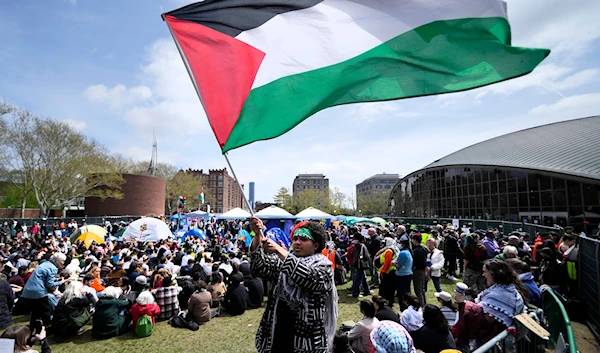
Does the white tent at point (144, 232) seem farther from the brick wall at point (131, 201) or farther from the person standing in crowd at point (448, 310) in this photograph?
the brick wall at point (131, 201)

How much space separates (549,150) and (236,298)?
33614 millimetres

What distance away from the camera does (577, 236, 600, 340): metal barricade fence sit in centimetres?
566

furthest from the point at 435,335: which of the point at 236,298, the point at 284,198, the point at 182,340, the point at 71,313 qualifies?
the point at 284,198

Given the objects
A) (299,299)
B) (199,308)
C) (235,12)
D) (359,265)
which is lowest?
(199,308)

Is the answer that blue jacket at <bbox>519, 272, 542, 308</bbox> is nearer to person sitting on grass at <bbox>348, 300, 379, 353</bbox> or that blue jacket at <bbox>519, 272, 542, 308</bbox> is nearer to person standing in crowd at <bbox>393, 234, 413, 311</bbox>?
person standing in crowd at <bbox>393, 234, 413, 311</bbox>

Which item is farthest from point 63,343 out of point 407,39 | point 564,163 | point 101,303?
point 564,163

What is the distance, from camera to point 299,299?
2035 mm

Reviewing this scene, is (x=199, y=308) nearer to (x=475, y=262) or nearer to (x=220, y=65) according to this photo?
(x=220, y=65)

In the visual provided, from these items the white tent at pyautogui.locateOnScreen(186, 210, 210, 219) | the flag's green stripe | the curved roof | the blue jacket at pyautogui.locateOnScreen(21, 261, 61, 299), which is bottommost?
the blue jacket at pyautogui.locateOnScreen(21, 261, 61, 299)

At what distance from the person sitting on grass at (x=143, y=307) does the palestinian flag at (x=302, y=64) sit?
5.20 metres

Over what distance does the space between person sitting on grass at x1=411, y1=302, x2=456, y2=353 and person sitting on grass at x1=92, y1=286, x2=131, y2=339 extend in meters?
5.94

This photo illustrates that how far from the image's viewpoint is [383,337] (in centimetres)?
342

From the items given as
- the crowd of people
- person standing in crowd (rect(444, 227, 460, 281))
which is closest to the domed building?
the crowd of people

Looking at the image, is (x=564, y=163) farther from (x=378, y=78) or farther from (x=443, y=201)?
(x=378, y=78)
